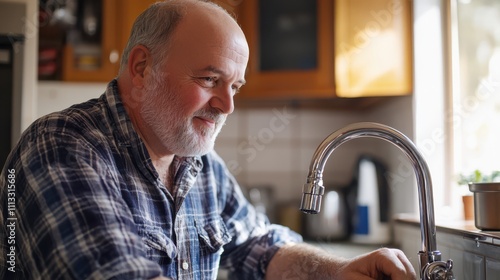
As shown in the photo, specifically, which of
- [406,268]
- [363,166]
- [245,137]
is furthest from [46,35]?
[406,268]

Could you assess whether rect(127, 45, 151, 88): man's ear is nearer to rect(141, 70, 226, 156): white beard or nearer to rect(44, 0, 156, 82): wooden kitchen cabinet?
rect(141, 70, 226, 156): white beard

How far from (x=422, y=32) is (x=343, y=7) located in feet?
1.10

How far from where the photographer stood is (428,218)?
2.91 feet

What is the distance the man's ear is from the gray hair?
0.01m

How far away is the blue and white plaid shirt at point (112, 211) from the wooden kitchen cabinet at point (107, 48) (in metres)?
1.24

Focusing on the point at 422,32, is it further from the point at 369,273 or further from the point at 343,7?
the point at 369,273

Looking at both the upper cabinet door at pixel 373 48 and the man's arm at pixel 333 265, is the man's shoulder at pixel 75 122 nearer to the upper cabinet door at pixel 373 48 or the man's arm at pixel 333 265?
the man's arm at pixel 333 265

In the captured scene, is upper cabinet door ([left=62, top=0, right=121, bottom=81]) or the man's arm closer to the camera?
Result: the man's arm

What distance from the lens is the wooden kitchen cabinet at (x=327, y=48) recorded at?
2.06 metres

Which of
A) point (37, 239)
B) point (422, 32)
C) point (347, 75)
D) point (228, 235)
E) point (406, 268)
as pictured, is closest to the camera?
point (37, 239)

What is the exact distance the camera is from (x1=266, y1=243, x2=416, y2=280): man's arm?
946 millimetres

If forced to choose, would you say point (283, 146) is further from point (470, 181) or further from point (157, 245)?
point (157, 245)

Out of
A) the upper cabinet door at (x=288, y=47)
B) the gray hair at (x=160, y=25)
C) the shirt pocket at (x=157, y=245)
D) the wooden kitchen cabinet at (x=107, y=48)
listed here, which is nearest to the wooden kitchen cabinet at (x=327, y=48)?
the upper cabinet door at (x=288, y=47)

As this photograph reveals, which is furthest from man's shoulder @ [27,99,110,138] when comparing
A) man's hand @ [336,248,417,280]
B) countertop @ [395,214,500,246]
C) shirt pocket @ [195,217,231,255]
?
countertop @ [395,214,500,246]
